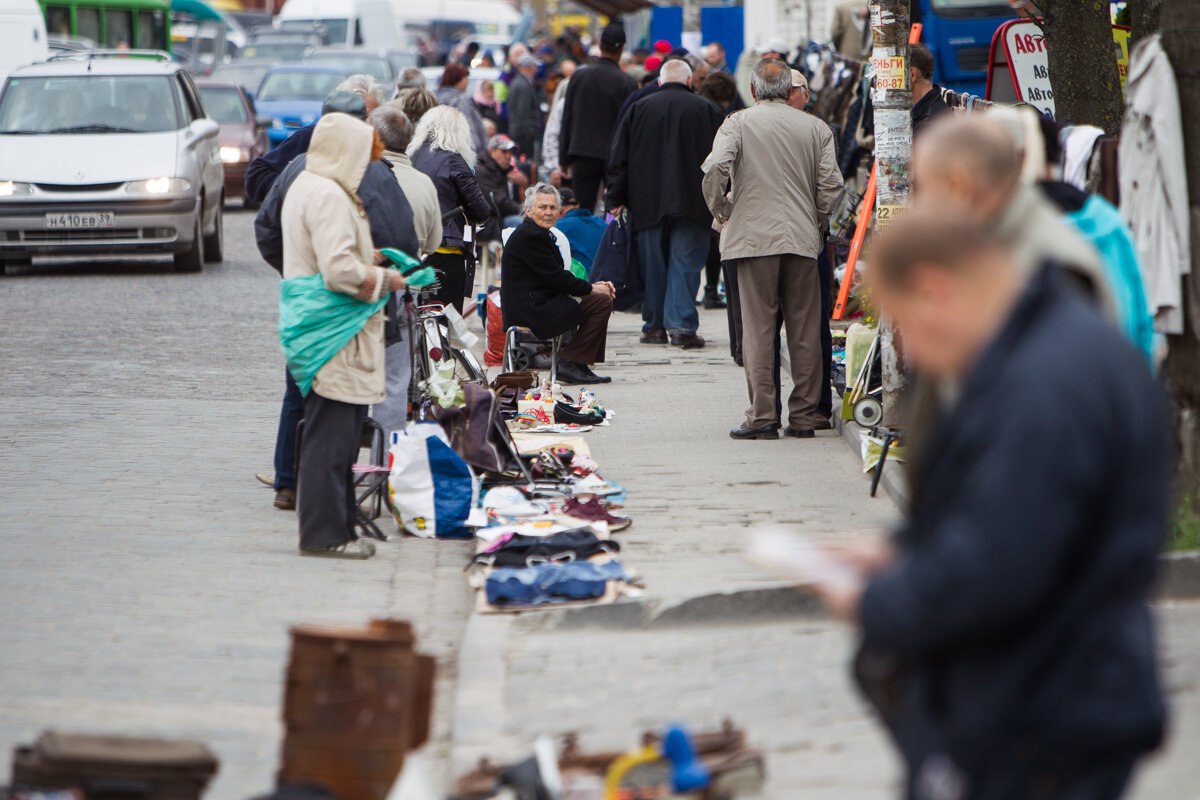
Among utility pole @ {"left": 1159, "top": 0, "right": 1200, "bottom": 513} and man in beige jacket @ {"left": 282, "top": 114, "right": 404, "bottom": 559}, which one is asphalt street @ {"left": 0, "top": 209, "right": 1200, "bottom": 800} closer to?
man in beige jacket @ {"left": 282, "top": 114, "right": 404, "bottom": 559}

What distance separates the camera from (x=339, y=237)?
7203 millimetres

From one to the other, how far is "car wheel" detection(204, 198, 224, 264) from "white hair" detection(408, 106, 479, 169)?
8.89m

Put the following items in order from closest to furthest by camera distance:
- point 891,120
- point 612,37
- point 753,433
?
point 891,120
point 753,433
point 612,37

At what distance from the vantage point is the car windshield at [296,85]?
28.8 meters

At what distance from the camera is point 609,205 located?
44.8 ft

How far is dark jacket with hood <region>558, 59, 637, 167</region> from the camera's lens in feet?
52.8

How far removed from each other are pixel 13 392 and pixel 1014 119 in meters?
8.43

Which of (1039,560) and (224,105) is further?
(224,105)

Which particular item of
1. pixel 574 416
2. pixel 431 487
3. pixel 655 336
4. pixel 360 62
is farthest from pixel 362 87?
pixel 360 62

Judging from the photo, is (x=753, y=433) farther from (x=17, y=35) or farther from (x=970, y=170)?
(x=17, y=35)

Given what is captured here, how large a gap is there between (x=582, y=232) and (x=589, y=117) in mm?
2900

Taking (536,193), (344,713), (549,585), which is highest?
(536,193)

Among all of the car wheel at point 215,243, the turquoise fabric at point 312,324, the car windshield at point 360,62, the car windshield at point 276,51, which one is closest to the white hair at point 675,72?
the turquoise fabric at point 312,324

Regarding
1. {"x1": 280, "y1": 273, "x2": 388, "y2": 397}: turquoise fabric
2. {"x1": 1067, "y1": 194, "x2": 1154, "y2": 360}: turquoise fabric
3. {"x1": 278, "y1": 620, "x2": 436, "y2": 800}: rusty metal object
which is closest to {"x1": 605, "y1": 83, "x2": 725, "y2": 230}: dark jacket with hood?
{"x1": 280, "y1": 273, "x2": 388, "y2": 397}: turquoise fabric
